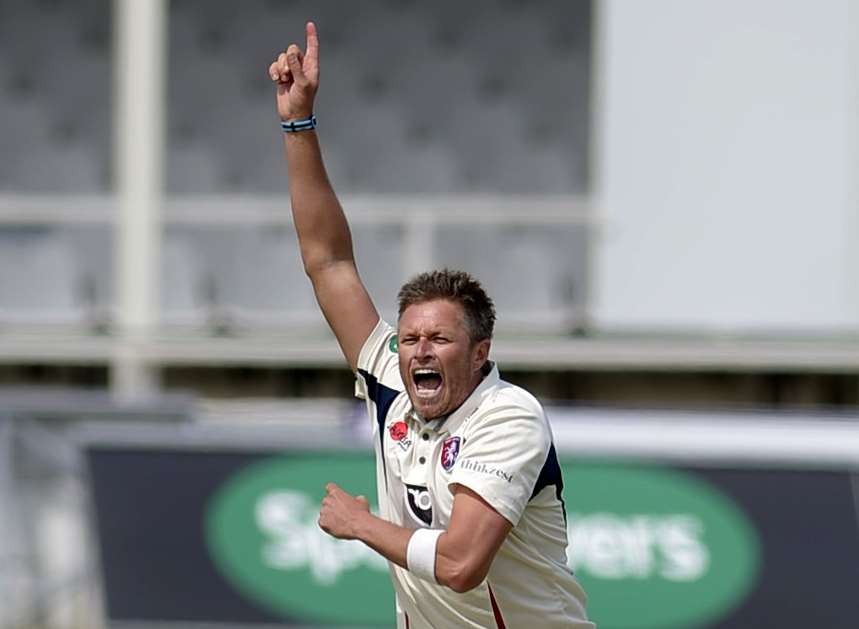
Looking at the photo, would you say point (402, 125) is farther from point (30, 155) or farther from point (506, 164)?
point (30, 155)

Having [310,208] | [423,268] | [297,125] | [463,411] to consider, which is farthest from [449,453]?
[423,268]

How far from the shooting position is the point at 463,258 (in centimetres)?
1273

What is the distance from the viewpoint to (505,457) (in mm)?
4234

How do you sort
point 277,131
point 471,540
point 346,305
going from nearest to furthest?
point 471,540, point 346,305, point 277,131

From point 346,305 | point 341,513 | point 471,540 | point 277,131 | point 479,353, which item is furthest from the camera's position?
point 277,131

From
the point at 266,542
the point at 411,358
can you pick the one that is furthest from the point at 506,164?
Result: the point at 411,358

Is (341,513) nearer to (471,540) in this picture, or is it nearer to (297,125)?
(471,540)

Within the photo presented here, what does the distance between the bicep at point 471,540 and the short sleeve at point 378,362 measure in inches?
20.7

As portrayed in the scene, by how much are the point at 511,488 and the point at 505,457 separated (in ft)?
0.24

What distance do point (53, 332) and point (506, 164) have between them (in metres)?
3.62

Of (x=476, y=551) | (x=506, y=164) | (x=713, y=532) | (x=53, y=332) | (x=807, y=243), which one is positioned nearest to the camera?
(x=476, y=551)

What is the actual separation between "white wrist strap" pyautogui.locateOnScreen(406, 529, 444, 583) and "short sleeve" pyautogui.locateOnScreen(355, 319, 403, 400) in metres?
0.52

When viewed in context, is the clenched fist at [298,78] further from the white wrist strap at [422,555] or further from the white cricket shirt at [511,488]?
the white wrist strap at [422,555]

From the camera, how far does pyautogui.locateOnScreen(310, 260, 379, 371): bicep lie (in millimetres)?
4750
